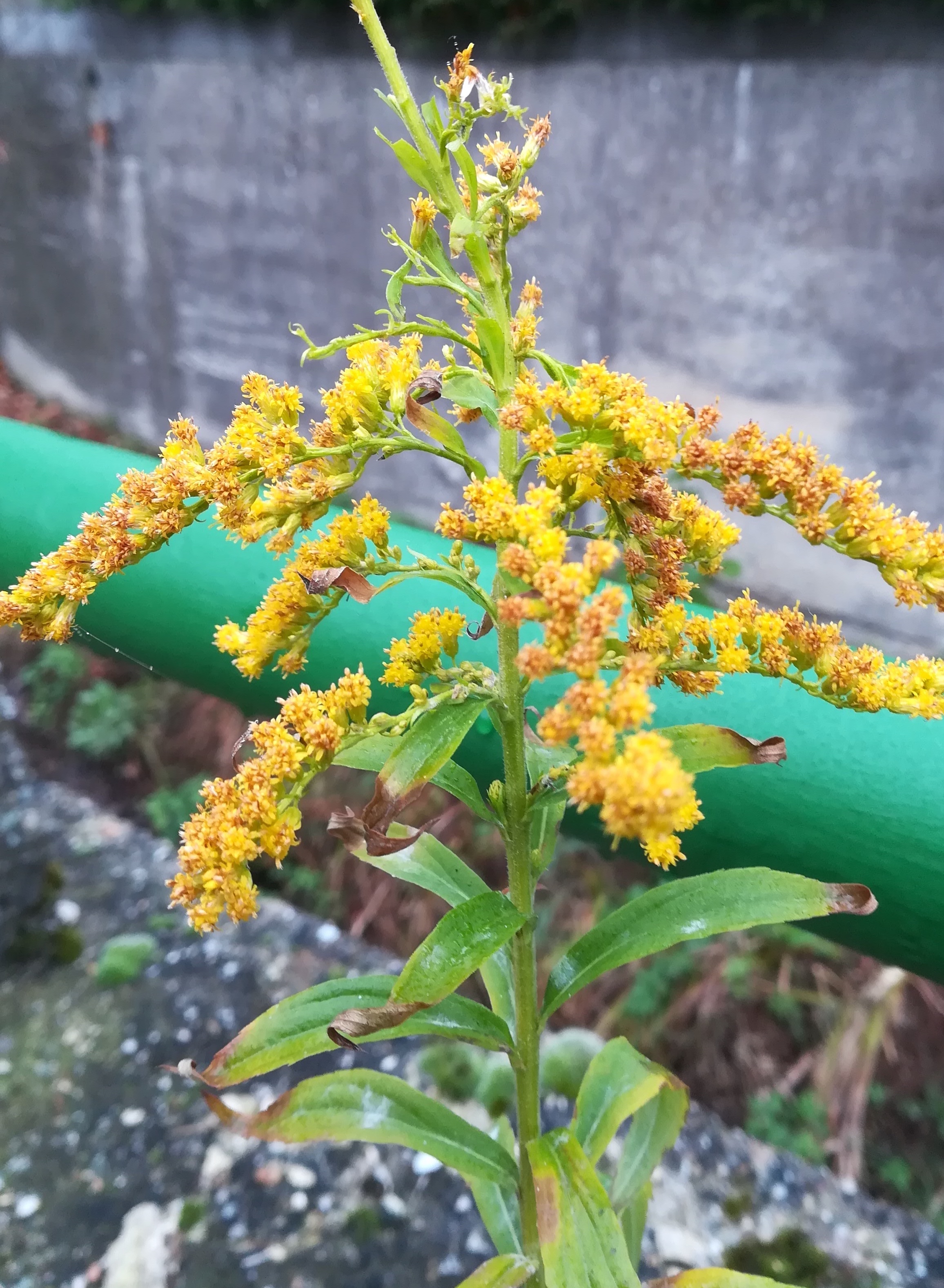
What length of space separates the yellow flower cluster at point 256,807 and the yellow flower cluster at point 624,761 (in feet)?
0.74

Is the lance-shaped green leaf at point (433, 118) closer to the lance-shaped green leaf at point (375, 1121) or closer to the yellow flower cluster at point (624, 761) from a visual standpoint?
the yellow flower cluster at point (624, 761)

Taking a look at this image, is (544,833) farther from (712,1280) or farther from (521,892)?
(712,1280)

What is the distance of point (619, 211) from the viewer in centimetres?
274

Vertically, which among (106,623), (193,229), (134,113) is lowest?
(106,623)

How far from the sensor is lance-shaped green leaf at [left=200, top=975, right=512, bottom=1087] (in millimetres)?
857

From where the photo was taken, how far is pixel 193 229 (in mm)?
3764

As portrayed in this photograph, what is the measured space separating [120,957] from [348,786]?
89cm

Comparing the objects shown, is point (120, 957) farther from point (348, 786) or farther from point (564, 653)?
point (564, 653)

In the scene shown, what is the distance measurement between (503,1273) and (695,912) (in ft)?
1.72

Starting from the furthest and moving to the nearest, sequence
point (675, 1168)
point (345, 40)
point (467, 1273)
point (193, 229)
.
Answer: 1. point (193, 229)
2. point (345, 40)
3. point (675, 1168)
4. point (467, 1273)

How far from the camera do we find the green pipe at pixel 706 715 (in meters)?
0.82

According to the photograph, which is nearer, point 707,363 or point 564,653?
point 564,653

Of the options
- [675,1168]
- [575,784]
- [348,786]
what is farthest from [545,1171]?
[348,786]

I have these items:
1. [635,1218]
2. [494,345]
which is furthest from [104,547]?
[635,1218]
